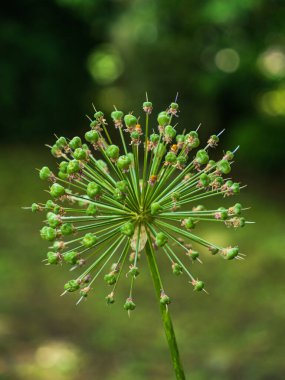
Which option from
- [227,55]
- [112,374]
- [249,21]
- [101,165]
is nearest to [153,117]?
[227,55]

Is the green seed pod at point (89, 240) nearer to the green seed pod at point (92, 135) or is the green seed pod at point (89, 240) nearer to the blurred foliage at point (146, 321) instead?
the green seed pod at point (92, 135)

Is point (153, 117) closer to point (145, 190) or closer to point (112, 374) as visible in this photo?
point (112, 374)

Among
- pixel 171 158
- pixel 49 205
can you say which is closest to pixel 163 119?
pixel 171 158

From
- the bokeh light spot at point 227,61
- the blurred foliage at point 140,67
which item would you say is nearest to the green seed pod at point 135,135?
the blurred foliage at point 140,67

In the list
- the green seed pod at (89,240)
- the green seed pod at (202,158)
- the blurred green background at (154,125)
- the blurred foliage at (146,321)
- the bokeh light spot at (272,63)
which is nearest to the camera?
the green seed pod at (89,240)

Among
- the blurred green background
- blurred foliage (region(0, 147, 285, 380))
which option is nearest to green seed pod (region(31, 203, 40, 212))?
blurred foliage (region(0, 147, 285, 380))
